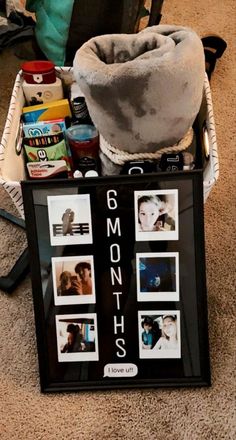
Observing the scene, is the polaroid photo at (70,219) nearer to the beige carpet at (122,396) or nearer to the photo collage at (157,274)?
the photo collage at (157,274)

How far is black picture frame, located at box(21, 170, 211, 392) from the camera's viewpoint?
108cm

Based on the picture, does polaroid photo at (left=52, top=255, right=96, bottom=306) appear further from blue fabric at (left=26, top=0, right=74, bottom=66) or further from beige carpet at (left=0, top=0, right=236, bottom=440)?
blue fabric at (left=26, top=0, right=74, bottom=66)

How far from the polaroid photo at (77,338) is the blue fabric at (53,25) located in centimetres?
73

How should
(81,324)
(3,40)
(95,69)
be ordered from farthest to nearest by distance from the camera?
(3,40) < (81,324) < (95,69)

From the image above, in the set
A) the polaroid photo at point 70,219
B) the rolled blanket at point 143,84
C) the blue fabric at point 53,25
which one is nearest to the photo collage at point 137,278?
the polaroid photo at point 70,219

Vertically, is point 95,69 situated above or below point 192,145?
above

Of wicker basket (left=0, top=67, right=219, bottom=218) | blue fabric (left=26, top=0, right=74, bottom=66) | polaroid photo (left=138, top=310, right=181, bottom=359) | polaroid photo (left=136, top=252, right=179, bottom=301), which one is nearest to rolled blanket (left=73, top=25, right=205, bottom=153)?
wicker basket (left=0, top=67, right=219, bottom=218)

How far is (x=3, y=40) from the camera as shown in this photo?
158cm

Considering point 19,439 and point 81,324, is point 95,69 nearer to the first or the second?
point 81,324

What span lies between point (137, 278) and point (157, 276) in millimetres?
36

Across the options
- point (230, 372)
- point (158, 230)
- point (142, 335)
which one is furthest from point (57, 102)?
point (230, 372)

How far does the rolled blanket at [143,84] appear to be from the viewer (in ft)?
3.30

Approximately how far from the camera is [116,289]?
1.12 meters

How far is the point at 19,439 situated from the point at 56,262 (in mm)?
313
